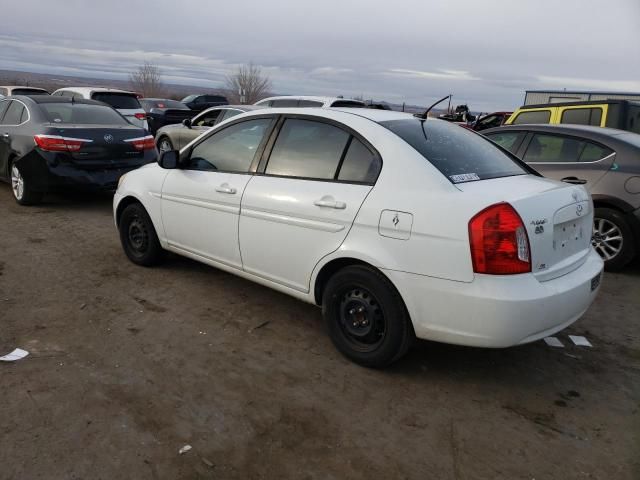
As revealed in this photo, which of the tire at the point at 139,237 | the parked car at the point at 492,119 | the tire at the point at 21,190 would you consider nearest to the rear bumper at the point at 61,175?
the tire at the point at 21,190

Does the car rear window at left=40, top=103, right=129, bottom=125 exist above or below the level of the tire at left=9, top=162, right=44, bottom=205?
above

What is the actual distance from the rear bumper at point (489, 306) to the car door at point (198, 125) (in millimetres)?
9997

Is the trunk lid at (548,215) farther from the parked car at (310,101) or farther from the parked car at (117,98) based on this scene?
the parked car at (117,98)

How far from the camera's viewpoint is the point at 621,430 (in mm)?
2787

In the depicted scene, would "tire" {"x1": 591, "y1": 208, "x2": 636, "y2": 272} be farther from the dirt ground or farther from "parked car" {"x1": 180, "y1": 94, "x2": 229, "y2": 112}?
"parked car" {"x1": 180, "y1": 94, "x2": 229, "y2": 112}

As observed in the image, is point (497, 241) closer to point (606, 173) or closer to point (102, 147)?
point (606, 173)

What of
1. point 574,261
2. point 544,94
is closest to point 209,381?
point 574,261

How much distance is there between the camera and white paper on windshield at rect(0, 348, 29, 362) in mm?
3205

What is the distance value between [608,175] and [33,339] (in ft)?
18.5

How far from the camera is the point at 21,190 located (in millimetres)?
7184

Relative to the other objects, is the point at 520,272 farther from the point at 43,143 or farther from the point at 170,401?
the point at 43,143

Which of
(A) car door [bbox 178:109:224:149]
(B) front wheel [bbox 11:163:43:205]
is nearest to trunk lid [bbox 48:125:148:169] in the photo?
(B) front wheel [bbox 11:163:43:205]

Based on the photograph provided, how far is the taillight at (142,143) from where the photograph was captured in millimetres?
7434

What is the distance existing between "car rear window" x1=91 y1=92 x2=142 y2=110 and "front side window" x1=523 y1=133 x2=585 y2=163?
34.5 feet
